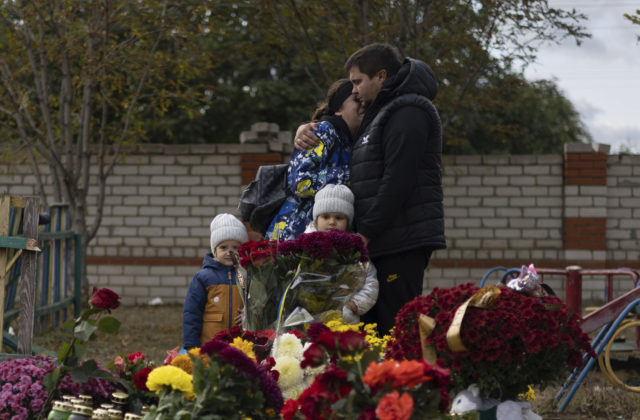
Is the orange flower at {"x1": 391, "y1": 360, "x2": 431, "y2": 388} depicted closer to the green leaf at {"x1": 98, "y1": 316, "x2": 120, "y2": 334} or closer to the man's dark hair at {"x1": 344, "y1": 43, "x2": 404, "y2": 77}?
the green leaf at {"x1": 98, "y1": 316, "x2": 120, "y2": 334}

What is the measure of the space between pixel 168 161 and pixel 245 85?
719 cm

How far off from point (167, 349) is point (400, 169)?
4.80 m

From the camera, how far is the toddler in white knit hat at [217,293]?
13.2ft

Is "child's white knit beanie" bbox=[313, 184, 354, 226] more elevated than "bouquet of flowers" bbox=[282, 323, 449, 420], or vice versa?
"child's white knit beanie" bbox=[313, 184, 354, 226]

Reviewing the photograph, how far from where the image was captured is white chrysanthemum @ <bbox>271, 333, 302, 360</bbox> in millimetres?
2779

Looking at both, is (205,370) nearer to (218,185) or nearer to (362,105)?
(362,105)

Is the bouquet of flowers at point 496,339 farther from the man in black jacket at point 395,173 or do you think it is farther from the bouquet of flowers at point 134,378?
the man in black jacket at point 395,173

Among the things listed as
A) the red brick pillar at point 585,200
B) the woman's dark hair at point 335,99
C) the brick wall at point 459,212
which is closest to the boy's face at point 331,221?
the woman's dark hair at point 335,99

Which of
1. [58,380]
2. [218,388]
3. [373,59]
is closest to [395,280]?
[373,59]

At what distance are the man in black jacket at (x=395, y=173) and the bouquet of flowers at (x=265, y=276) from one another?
0.66 meters

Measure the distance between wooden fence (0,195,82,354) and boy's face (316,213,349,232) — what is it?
2.05 m

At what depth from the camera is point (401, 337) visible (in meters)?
A: 2.68

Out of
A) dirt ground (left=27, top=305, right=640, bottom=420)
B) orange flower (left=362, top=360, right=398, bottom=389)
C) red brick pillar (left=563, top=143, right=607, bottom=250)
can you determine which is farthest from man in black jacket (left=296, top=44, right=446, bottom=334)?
red brick pillar (left=563, top=143, right=607, bottom=250)

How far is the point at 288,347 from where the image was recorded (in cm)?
279
